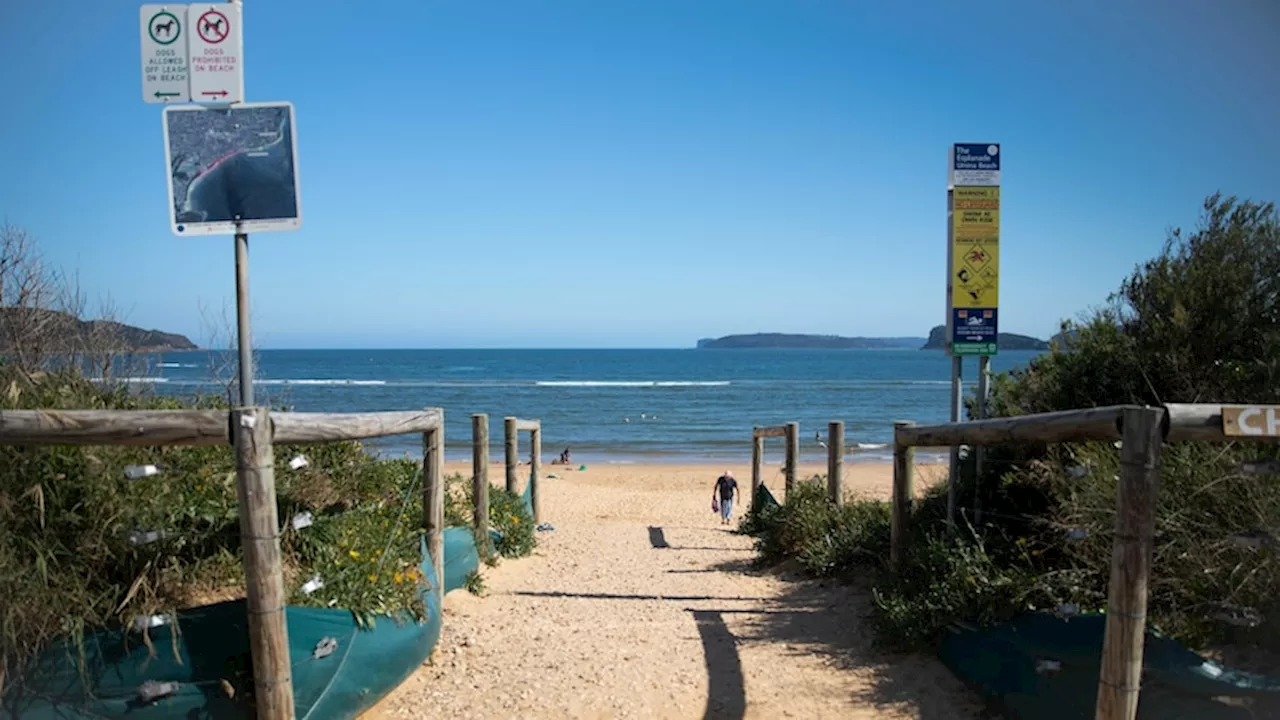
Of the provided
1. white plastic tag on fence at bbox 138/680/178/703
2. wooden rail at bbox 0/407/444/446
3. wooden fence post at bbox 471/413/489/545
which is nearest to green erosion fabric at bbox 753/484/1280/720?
wooden rail at bbox 0/407/444/446

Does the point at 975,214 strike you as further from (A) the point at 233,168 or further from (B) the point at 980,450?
(A) the point at 233,168

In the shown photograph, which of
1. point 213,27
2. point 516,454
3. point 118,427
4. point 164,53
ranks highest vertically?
point 213,27

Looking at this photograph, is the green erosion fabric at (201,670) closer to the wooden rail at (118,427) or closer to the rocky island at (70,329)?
the wooden rail at (118,427)

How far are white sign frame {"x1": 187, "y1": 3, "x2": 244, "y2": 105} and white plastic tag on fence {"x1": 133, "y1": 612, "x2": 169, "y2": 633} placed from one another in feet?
7.38

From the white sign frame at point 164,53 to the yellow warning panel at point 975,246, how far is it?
4695 millimetres

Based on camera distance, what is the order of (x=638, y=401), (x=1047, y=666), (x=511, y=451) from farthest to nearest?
(x=638, y=401)
(x=511, y=451)
(x=1047, y=666)

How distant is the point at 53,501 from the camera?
373cm

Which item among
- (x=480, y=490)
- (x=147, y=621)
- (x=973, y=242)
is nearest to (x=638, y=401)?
(x=480, y=490)

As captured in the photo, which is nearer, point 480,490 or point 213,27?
point 213,27

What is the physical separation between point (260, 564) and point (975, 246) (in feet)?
15.9

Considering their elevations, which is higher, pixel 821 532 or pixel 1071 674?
pixel 1071 674

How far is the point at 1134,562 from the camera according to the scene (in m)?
3.36

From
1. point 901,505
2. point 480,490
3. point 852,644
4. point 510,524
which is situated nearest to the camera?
point 852,644

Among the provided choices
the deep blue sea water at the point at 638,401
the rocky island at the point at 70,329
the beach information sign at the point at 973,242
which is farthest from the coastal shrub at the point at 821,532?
the rocky island at the point at 70,329
